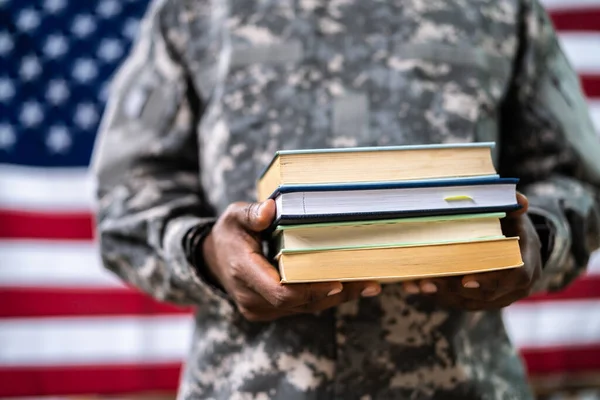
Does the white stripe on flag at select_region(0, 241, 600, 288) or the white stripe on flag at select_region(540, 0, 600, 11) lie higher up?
the white stripe on flag at select_region(540, 0, 600, 11)

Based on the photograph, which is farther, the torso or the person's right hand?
the torso

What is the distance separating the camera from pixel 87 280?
145cm

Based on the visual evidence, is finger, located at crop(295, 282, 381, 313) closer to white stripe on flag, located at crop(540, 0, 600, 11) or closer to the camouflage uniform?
the camouflage uniform

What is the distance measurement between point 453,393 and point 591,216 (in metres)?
0.26

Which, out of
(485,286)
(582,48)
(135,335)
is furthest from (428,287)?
(582,48)

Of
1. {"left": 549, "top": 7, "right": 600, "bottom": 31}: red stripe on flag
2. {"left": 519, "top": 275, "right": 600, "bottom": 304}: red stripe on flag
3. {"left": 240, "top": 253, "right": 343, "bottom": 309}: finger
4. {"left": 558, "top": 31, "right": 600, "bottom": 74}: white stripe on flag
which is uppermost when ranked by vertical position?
{"left": 240, "top": 253, "right": 343, "bottom": 309}: finger

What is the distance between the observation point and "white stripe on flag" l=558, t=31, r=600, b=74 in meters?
1.50

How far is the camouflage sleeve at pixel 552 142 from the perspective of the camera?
0.67m

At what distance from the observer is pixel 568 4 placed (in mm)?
1489

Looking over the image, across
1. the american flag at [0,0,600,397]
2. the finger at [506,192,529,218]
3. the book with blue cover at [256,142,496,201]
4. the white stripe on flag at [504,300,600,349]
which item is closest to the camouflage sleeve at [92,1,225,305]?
the book with blue cover at [256,142,496,201]

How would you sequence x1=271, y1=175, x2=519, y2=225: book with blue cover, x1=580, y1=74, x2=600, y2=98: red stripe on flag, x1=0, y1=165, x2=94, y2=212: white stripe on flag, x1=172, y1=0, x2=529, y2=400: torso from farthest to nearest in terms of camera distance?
x1=580, y1=74, x2=600, y2=98: red stripe on flag, x1=0, y1=165, x2=94, y2=212: white stripe on flag, x1=172, y1=0, x2=529, y2=400: torso, x1=271, y1=175, x2=519, y2=225: book with blue cover

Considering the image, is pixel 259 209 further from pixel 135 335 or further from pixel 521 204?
pixel 135 335

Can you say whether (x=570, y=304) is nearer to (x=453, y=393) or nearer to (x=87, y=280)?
(x=453, y=393)

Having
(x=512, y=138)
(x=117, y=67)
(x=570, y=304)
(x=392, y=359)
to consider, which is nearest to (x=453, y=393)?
(x=392, y=359)
